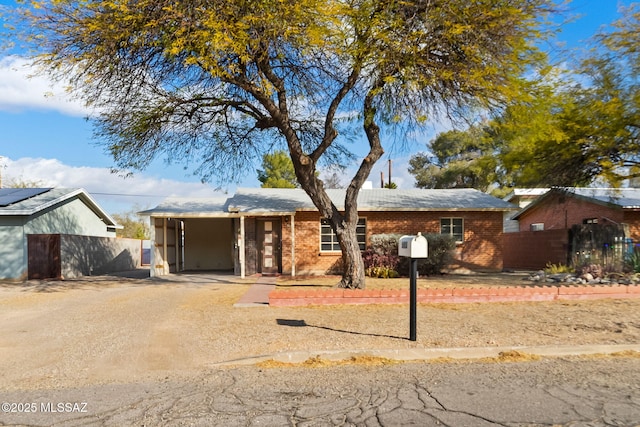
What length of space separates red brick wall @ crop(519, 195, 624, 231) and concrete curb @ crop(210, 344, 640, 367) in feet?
44.7

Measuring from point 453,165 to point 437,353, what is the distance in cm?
3570

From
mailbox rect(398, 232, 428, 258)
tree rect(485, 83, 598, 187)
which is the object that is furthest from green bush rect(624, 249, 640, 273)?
mailbox rect(398, 232, 428, 258)

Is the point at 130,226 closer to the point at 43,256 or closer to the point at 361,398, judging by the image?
the point at 43,256

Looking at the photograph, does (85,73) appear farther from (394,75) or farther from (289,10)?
(394,75)

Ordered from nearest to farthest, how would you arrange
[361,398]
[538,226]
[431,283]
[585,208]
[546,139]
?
[361,398] < [546,139] < [431,283] < [585,208] < [538,226]

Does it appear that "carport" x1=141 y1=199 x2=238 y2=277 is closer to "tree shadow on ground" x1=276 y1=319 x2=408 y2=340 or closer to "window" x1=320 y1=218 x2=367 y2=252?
"window" x1=320 y1=218 x2=367 y2=252

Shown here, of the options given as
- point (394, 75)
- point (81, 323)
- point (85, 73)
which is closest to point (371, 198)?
point (394, 75)

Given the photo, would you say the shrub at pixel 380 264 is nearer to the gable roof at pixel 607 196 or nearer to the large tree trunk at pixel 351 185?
the large tree trunk at pixel 351 185

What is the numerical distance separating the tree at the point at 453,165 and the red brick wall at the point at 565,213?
10.8m

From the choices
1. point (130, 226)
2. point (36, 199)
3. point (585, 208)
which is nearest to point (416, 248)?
point (585, 208)

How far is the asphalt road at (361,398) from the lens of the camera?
466 cm

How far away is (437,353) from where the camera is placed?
7082 millimetres

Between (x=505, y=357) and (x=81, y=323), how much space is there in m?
7.54

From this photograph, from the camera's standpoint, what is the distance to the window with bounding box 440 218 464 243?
20641 millimetres
